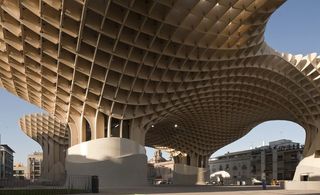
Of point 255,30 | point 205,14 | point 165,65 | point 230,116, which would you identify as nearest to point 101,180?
point 165,65

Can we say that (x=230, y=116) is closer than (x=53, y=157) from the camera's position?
Yes

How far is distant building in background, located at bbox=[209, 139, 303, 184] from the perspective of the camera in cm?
13000

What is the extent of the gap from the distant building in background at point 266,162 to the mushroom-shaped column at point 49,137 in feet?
158

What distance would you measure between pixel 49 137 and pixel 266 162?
260ft

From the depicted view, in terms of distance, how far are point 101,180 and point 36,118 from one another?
180 feet

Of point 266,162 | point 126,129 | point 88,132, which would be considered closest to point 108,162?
point 126,129

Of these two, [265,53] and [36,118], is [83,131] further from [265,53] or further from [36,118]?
[36,118]

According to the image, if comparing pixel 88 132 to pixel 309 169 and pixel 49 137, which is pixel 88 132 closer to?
pixel 309 169

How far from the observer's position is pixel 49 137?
95.1 m

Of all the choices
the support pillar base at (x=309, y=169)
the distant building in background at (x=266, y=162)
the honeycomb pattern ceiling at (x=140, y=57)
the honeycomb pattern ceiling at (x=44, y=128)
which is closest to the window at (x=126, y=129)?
the honeycomb pattern ceiling at (x=140, y=57)

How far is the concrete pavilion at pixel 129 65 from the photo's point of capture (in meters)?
35.0

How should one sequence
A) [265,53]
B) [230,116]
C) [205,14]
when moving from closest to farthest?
[205,14], [265,53], [230,116]

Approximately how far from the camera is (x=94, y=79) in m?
41.2

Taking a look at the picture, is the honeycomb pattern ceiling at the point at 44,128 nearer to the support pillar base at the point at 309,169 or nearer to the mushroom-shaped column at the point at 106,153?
the mushroom-shaped column at the point at 106,153
